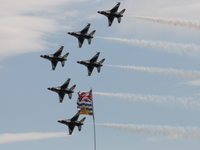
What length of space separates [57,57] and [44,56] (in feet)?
14.7

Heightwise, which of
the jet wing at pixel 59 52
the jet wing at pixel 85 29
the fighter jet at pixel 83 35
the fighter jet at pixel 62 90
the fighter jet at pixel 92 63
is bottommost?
the fighter jet at pixel 62 90

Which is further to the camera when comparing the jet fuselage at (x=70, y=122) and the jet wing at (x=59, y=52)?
the jet wing at (x=59, y=52)

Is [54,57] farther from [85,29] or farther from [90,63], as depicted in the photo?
[85,29]

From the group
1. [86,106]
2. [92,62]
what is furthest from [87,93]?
[92,62]

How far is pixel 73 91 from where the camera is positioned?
594 feet

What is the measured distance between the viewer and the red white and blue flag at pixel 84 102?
15500 cm

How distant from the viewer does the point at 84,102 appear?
15600 centimetres

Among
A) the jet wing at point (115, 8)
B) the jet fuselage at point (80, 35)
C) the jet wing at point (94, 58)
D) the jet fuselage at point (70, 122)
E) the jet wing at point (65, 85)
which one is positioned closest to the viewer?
the jet wing at point (115, 8)

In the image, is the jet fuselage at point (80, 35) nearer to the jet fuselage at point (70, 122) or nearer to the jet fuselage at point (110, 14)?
the jet fuselage at point (110, 14)

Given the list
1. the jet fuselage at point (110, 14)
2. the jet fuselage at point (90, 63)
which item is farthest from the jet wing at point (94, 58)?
the jet fuselage at point (110, 14)

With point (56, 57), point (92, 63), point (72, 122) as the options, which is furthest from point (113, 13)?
point (72, 122)

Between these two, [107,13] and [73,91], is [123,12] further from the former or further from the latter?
[73,91]

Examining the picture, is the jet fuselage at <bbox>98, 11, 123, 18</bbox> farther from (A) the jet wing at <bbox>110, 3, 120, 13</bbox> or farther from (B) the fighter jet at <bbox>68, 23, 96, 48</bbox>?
(B) the fighter jet at <bbox>68, 23, 96, 48</bbox>

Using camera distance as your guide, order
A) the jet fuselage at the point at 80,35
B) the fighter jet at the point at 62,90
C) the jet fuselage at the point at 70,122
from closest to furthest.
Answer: the jet fuselage at the point at 70,122, the jet fuselage at the point at 80,35, the fighter jet at the point at 62,90
